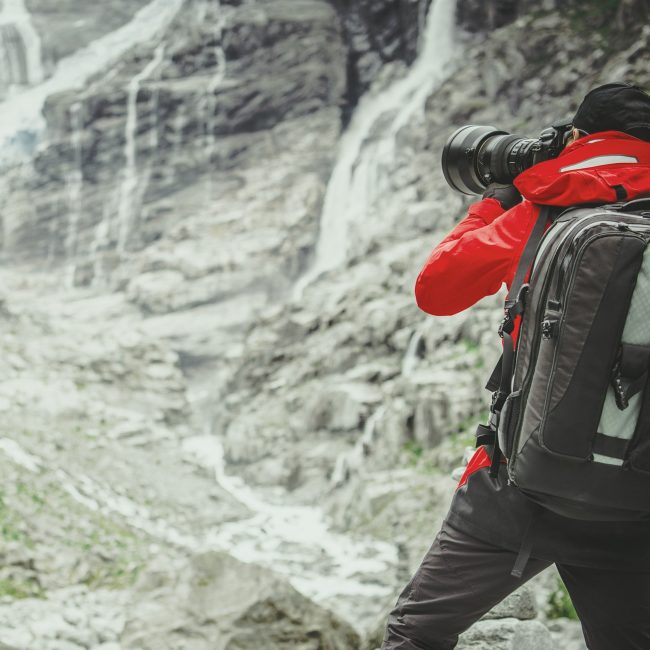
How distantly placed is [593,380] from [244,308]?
1207 inches

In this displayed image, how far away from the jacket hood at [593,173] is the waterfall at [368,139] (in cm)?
2572

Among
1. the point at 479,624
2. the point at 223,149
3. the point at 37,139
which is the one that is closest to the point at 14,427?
the point at 479,624

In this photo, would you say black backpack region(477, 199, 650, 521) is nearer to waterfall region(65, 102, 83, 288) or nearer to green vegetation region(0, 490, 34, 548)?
green vegetation region(0, 490, 34, 548)

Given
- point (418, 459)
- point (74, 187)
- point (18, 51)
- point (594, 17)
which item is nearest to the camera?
point (418, 459)

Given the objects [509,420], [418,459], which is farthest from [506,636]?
[418,459]

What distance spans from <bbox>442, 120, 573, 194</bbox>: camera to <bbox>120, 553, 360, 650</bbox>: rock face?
3.97 meters

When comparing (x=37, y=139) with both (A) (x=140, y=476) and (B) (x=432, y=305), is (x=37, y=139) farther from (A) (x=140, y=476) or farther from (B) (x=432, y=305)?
(B) (x=432, y=305)

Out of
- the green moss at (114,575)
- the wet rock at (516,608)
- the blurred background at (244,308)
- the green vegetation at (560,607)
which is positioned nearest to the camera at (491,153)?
the blurred background at (244,308)

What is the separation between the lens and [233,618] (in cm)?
588

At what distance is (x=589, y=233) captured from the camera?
2.28 m

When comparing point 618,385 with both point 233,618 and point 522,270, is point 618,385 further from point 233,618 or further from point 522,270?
point 233,618

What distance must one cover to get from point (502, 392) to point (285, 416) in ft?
60.8

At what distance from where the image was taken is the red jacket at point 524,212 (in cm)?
251

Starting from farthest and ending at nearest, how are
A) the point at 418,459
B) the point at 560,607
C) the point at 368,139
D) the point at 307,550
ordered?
1. the point at 368,139
2. the point at 418,459
3. the point at 307,550
4. the point at 560,607
